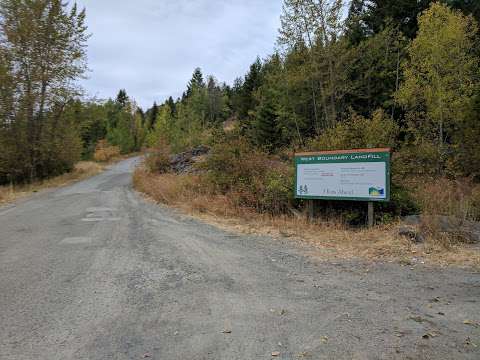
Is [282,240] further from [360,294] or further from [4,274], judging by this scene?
[4,274]

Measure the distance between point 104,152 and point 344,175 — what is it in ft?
173

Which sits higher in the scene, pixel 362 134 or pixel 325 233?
pixel 362 134

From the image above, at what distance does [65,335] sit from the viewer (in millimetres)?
3781

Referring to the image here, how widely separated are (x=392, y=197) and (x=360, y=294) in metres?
5.51

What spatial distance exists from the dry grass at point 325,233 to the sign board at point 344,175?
Answer: 78 centimetres

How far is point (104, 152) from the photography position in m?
56.7

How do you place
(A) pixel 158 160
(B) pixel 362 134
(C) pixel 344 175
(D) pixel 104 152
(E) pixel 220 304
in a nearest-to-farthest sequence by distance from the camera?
(E) pixel 220 304 → (C) pixel 344 175 → (B) pixel 362 134 → (A) pixel 158 160 → (D) pixel 104 152

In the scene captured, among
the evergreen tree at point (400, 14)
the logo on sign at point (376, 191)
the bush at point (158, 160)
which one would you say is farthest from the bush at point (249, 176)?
the evergreen tree at point (400, 14)

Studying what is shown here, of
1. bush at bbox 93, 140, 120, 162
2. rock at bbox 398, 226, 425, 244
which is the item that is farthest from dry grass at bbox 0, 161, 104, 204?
bush at bbox 93, 140, 120, 162

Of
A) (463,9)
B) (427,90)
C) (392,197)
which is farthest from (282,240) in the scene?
(463,9)

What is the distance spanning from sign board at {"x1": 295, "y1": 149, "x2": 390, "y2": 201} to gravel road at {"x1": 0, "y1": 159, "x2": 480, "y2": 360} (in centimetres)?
237

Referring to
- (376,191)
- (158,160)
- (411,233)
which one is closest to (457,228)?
(411,233)

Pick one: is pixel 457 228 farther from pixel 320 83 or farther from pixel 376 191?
pixel 320 83

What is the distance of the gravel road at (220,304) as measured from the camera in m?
3.52
